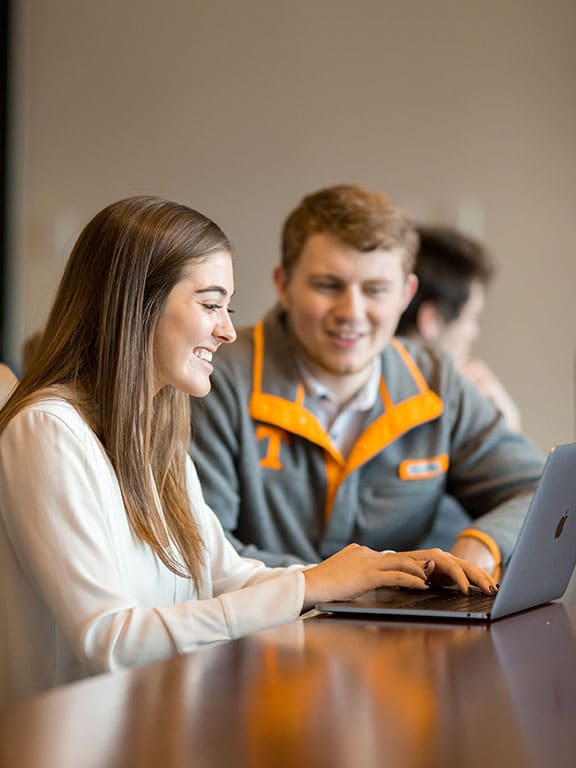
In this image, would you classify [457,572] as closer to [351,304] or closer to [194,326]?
[194,326]

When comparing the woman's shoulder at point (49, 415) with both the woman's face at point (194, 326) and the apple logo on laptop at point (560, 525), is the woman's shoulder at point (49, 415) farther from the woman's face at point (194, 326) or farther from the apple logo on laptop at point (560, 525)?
the apple logo on laptop at point (560, 525)

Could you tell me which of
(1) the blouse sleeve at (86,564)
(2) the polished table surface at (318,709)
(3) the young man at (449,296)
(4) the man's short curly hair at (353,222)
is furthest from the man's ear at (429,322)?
(2) the polished table surface at (318,709)

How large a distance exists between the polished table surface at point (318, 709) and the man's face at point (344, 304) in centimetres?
119

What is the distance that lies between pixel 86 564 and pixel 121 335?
0.98 feet

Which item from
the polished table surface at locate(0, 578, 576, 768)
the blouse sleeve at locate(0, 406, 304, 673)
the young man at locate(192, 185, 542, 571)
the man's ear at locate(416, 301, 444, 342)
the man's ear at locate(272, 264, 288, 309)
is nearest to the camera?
the polished table surface at locate(0, 578, 576, 768)

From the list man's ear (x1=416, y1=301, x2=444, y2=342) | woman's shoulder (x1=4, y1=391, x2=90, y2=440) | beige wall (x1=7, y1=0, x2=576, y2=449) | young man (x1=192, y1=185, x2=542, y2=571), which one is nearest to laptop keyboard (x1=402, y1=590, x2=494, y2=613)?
woman's shoulder (x1=4, y1=391, x2=90, y2=440)

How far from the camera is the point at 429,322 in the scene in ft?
11.4

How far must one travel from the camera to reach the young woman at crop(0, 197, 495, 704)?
1.29m

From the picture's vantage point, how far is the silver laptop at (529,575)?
1401mm

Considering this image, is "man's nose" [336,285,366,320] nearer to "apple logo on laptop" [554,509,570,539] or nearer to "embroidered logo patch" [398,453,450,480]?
"embroidered logo patch" [398,453,450,480]

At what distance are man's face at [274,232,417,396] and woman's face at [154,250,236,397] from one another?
86cm

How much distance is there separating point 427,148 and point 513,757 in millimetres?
3677

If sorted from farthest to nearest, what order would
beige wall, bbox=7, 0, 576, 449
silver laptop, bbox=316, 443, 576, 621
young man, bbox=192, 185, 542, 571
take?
beige wall, bbox=7, 0, 576, 449 < young man, bbox=192, 185, 542, 571 < silver laptop, bbox=316, 443, 576, 621

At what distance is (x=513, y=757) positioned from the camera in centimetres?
83
